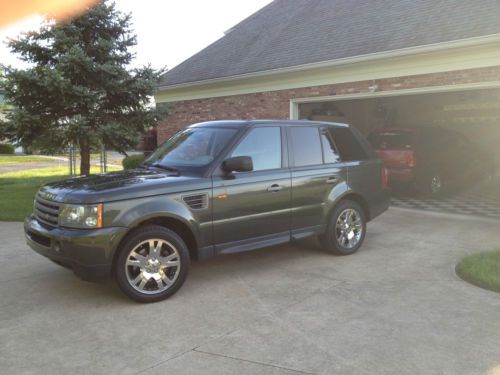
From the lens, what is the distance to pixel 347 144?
6.61m

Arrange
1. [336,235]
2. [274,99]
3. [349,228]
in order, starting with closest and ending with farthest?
[336,235], [349,228], [274,99]

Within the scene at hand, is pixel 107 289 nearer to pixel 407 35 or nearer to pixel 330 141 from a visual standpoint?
pixel 330 141

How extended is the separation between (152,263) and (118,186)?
81cm

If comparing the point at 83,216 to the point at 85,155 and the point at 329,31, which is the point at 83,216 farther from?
the point at 329,31

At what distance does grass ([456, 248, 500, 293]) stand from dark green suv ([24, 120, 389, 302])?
4.66ft

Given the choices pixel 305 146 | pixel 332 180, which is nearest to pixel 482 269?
pixel 332 180

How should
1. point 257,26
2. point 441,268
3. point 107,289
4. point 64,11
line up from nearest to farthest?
point 107,289 → point 441,268 → point 64,11 → point 257,26

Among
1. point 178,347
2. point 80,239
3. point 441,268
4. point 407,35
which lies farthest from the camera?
point 407,35

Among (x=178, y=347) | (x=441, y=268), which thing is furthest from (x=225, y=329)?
(x=441, y=268)

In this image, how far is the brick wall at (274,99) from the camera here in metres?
9.73

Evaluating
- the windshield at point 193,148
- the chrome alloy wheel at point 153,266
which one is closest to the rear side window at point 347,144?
the windshield at point 193,148

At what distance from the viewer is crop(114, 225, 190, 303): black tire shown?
14.5ft

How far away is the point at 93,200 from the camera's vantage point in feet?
14.1

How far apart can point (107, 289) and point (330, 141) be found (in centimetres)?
339
